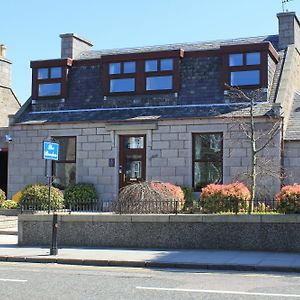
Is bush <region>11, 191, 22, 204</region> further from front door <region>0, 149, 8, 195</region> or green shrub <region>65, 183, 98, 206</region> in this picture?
front door <region>0, 149, 8, 195</region>

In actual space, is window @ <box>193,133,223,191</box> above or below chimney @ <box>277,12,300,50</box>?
below

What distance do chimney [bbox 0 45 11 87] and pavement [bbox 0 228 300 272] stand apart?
18.0 metres

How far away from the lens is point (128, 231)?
15.5 meters

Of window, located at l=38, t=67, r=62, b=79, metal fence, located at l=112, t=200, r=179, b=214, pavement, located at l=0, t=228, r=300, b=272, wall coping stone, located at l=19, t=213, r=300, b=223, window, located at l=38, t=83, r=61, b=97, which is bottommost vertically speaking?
pavement, located at l=0, t=228, r=300, b=272

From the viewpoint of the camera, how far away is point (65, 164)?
997 inches

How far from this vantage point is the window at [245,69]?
23.2 meters

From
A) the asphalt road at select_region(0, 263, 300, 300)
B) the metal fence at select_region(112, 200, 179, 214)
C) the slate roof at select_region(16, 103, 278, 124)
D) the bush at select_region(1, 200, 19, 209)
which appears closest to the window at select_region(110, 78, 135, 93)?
the slate roof at select_region(16, 103, 278, 124)

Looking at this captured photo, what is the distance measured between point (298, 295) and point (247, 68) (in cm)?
1532

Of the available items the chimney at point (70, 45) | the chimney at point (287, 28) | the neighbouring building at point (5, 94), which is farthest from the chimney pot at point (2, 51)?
the chimney at point (287, 28)

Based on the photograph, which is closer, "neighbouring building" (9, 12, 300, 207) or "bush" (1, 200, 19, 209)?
"neighbouring building" (9, 12, 300, 207)

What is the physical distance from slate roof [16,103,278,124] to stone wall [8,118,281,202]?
0.27m

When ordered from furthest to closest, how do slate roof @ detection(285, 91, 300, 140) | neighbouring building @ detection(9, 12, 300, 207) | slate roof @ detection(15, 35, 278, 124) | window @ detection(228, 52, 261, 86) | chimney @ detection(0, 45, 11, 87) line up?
1. chimney @ detection(0, 45, 11, 87)
2. window @ detection(228, 52, 261, 86)
3. slate roof @ detection(15, 35, 278, 124)
4. neighbouring building @ detection(9, 12, 300, 207)
5. slate roof @ detection(285, 91, 300, 140)

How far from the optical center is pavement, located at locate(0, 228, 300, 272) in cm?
1215

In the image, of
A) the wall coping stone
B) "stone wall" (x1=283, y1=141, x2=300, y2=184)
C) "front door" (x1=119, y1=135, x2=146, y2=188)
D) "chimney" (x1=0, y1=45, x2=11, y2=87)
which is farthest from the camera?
"chimney" (x1=0, y1=45, x2=11, y2=87)
